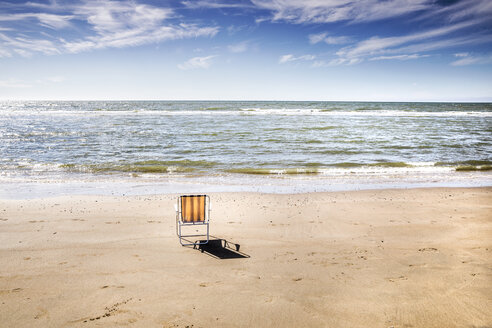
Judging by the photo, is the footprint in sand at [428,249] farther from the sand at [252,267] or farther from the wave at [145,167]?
the wave at [145,167]

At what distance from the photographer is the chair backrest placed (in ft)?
18.1

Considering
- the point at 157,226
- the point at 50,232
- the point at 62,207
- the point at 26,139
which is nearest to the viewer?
the point at 50,232

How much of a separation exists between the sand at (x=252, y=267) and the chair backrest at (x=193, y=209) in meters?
Result: 0.58

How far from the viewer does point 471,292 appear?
13.0 feet

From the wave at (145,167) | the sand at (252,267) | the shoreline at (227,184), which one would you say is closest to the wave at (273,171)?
the shoreline at (227,184)

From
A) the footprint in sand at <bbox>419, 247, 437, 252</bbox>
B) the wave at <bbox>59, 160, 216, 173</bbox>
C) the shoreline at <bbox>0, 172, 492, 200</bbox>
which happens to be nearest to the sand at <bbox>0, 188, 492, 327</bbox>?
the footprint in sand at <bbox>419, 247, 437, 252</bbox>

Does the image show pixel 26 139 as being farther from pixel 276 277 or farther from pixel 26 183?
pixel 276 277

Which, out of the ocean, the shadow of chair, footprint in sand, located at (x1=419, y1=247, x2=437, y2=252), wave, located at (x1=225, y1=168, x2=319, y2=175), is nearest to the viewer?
the shadow of chair

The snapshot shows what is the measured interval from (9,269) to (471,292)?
682 cm

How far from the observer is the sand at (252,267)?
3557 mm

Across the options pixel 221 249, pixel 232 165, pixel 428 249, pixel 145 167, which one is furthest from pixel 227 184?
pixel 428 249

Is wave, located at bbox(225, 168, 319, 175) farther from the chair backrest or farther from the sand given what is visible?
the chair backrest

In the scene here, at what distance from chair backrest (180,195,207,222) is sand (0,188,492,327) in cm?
58

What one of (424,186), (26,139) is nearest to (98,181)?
(424,186)
